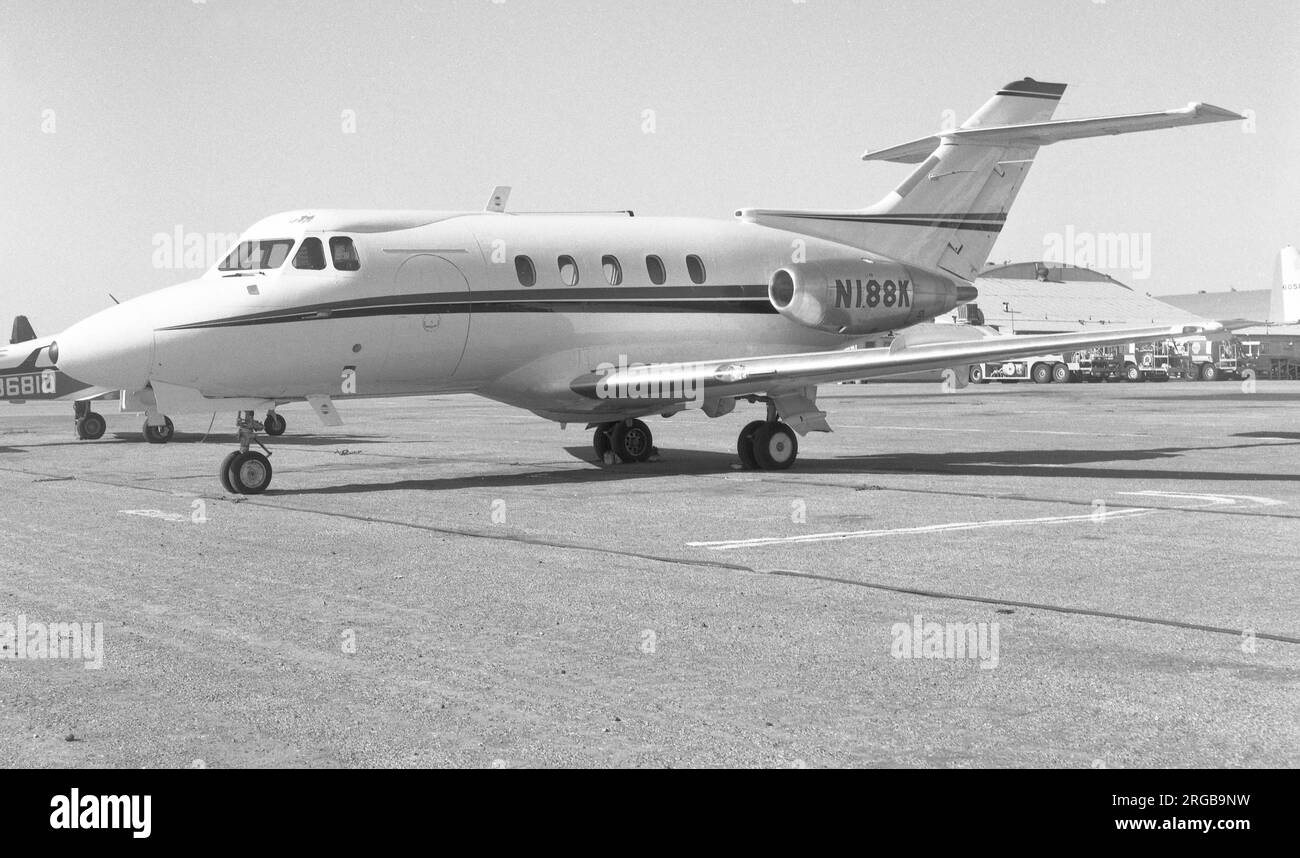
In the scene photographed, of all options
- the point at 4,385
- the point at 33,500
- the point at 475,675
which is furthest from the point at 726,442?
the point at 475,675

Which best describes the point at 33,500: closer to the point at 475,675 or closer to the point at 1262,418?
the point at 475,675

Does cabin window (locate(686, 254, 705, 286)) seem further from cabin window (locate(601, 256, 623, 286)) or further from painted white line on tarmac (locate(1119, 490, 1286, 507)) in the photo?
painted white line on tarmac (locate(1119, 490, 1286, 507))

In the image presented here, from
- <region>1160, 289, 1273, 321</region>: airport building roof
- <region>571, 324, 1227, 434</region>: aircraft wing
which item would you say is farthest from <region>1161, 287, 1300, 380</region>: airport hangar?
<region>571, 324, 1227, 434</region>: aircraft wing

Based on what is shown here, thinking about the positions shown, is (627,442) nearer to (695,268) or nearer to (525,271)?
(695,268)

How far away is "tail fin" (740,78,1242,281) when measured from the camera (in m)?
23.0

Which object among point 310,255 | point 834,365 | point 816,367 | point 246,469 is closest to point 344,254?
point 310,255

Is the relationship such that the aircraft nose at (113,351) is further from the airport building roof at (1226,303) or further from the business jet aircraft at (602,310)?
the airport building roof at (1226,303)

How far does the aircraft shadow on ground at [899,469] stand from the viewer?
1800cm

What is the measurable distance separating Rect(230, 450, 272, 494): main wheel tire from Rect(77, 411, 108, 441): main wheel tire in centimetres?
1567

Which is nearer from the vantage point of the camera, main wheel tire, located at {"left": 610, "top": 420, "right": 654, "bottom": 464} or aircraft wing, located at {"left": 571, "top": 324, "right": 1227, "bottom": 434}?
aircraft wing, located at {"left": 571, "top": 324, "right": 1227, "bottom": 434}

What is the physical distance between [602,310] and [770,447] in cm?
317

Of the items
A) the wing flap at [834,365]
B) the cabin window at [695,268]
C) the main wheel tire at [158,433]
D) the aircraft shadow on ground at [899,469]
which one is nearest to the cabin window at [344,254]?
the aircraft shadow on ground at [899,469]
